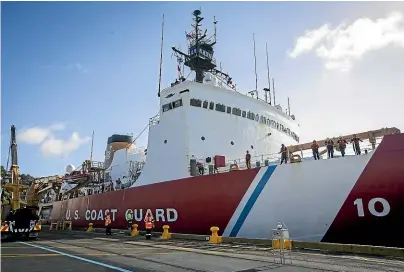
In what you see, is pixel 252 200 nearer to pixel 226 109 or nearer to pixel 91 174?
pixel 226 109

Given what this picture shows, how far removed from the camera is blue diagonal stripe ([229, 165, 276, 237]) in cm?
1034

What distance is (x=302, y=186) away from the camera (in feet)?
31.5

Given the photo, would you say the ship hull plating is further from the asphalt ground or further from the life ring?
the asphalt ground

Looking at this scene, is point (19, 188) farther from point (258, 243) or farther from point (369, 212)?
point (369, 212)

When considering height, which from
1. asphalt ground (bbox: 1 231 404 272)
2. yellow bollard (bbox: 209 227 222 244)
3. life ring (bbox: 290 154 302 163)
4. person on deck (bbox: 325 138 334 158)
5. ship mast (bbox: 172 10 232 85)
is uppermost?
ship mast (bbox: 172 10 232 85)

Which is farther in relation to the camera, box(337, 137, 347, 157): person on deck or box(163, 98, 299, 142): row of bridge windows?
box(163, 98, 299, 142): row of bridge windows

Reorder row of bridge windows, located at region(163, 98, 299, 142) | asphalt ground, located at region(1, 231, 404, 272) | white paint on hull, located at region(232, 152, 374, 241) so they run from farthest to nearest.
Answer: row of bridge windows, located at region(163, 98, 299, 142), white paint on hull, located at region(232, 152, 374, 241), asphalt ground, located at region(1, 231, 404, 272)

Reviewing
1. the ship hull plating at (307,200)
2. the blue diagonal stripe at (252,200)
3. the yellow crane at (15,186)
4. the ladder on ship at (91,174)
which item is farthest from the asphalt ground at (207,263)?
the ladder on ship at (91,174)

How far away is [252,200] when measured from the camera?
10.5 m

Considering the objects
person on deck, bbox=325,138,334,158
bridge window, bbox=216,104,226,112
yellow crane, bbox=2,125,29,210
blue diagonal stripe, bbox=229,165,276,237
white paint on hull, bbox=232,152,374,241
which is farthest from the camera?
yellow crane, bbox=2,125,29,210

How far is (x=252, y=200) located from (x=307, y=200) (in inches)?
73.1

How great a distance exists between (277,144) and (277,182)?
7.30m

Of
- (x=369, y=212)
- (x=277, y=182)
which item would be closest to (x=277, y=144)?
(x=277, y=182)

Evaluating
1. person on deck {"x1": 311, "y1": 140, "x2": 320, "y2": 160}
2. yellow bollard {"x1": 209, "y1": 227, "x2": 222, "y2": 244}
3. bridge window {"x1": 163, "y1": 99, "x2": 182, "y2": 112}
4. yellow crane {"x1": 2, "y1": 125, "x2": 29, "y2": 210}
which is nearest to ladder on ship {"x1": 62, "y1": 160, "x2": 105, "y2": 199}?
yellow crane {"x1": 2, "y1": 125, "x2": 29, "y2": 210}
